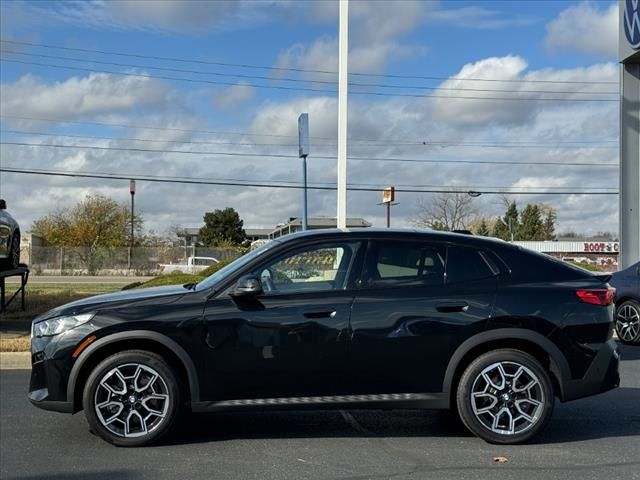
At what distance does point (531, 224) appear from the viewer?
75.8 meters

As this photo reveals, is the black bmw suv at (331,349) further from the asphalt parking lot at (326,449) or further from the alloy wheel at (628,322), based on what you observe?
the alloy wheel at (628,322)

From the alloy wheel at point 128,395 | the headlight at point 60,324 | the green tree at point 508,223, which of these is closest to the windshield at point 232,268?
the alloy wheel at point 128,395

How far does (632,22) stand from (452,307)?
14.0 metres

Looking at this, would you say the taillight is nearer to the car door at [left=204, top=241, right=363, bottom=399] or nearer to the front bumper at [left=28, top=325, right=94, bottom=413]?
the car door at [left=204, top=241, right=363, bottom=399]

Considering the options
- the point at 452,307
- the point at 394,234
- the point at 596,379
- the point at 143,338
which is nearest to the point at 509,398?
the point at 596,379

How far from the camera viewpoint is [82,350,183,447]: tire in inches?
207

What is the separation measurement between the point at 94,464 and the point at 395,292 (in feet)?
8.39

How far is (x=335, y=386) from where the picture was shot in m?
5.31

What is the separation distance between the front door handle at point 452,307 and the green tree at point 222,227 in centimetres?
7057

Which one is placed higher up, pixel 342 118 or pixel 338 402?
pixel 342 118

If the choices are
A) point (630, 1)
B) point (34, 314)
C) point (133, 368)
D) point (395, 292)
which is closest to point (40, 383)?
point (133, 368)

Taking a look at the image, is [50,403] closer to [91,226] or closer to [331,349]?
[331,349]

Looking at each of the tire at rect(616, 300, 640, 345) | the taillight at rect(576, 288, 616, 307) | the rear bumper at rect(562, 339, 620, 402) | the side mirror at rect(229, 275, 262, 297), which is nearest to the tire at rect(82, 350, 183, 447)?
the side mirror at rect(229, 275, 262, 297)

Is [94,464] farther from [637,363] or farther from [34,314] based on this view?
[34,314]
